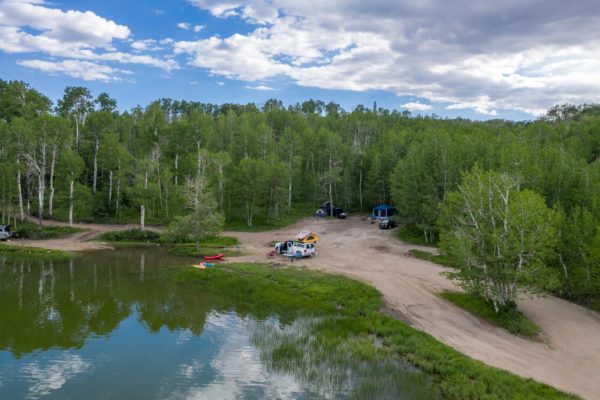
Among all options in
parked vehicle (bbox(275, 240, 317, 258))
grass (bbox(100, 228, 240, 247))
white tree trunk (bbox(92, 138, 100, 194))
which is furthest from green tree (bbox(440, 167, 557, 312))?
white tree trunk (bbox(92, 138, 100, 194))

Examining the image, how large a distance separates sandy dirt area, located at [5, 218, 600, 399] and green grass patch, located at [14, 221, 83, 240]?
231 centimetres

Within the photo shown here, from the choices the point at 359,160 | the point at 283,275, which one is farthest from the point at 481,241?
the point at 359,160

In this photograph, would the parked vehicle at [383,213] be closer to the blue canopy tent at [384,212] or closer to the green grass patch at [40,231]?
the blue canopy tent at [384,212]

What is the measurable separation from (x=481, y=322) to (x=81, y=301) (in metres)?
32.3

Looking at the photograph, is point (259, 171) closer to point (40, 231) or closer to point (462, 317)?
point (40, 231)

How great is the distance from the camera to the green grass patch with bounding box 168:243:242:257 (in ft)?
172

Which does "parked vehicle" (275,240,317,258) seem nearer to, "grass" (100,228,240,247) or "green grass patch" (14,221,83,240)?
"grass" (100,228,240,247)

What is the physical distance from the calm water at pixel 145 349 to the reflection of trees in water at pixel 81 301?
0.08 m

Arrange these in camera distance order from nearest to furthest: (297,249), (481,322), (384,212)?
(481,322)
(297,249)
(384,212)

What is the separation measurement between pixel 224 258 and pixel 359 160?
169 feet

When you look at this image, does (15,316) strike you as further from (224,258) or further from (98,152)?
(98,152)

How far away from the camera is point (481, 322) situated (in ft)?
98.9

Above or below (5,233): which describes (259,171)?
above

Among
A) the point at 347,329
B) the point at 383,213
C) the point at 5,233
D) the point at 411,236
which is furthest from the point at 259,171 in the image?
the point at 347,329
